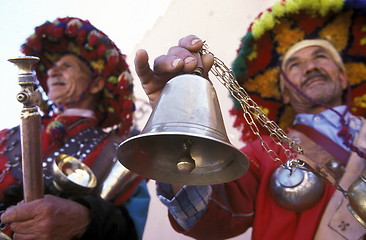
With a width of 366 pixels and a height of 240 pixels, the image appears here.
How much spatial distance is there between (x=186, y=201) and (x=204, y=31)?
2561mm

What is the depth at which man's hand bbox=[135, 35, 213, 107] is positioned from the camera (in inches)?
47.8

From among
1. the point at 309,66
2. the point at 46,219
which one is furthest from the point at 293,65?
the point at 46,219

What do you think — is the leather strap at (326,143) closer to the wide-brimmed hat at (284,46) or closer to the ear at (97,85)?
the wide-brimmed hat at (284,46)

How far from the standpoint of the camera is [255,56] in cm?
276

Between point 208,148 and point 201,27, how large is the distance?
301cm

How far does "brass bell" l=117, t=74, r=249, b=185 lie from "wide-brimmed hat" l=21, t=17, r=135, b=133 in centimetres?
182

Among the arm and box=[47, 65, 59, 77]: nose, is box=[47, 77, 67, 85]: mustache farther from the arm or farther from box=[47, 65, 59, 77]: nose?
the arm

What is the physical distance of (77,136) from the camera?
273cm

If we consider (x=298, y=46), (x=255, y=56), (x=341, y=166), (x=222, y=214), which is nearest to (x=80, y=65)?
(x=255, y=56)

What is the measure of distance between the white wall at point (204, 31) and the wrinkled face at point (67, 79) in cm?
111

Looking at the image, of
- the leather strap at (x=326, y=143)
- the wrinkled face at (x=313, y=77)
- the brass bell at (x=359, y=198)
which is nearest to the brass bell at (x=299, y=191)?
the leather strap at (x=326, y=143)

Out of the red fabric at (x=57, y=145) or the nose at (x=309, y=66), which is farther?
the nose at (x=309, y=66)

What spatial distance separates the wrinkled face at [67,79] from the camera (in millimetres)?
2939

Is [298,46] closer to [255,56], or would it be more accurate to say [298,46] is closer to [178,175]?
[255,56]
